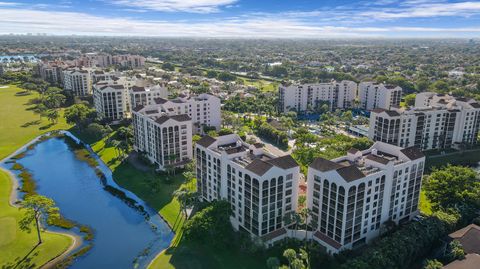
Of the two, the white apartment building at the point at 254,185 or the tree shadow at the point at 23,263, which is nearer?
the tree shadow at the point at 23,263

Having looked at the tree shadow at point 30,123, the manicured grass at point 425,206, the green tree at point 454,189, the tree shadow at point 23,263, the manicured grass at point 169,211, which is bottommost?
the tree shadow at point 23,263

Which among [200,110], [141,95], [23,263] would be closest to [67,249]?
[23,263]

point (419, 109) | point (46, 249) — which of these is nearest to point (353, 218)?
point (46, 249)

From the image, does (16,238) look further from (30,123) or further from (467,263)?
(30,123)

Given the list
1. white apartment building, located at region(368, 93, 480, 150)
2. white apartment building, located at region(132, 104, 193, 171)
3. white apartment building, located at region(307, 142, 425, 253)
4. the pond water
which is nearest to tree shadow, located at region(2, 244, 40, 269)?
the pond water

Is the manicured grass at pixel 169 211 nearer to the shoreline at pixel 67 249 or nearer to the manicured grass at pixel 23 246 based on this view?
the shoreline at pixel 67 249

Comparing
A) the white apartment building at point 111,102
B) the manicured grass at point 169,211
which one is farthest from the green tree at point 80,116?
the manicured grass at point 169,211
